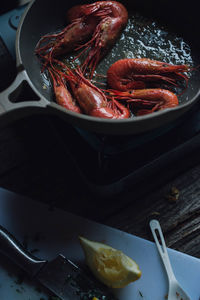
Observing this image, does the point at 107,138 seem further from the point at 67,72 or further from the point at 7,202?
Answer: the point at 7,202

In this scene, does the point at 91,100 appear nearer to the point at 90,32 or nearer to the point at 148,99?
the point at 148,99

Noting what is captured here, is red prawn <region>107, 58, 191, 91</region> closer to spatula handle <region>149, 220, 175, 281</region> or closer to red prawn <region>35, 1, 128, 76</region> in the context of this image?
red prawn <region>35, 1, 128, 76</region>

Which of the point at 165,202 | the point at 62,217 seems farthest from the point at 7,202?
the point at 165,202

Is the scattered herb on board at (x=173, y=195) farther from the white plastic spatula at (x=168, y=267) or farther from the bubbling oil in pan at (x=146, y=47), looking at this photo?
the bubbling oil in pan at (x=146, y=47)

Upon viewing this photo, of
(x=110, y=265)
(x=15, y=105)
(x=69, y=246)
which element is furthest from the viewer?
(x=69, y=246)

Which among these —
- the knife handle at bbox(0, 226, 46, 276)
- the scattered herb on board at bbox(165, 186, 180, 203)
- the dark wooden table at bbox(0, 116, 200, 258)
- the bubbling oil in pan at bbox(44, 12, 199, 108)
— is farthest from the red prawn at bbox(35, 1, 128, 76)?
the knife handle at bbox(0, 226, 46, 276)

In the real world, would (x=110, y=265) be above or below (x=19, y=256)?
below

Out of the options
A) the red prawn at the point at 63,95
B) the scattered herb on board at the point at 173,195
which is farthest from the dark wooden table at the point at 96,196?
the red prawn at the point at 63,95

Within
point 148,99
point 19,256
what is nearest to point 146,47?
point 148,99

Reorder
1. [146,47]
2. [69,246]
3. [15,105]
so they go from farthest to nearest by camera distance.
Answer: [146,47], [69,246], [15,105]
